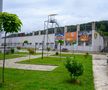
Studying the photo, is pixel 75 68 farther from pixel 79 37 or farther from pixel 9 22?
pixel 79 37

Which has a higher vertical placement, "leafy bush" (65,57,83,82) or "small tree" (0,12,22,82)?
"small tree" (0,12,22,82)

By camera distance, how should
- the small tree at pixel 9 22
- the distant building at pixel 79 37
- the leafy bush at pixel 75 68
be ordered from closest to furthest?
the small tree at pixel 9 22 < the leafy bush at pixel 75 68 < the distant building at pixel 79 37

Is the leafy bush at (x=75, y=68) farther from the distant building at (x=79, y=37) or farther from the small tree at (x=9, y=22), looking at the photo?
the distant building at (x=79, y=37)

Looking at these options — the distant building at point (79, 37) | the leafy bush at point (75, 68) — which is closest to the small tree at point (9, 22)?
the leafy bush at point (75, 68)

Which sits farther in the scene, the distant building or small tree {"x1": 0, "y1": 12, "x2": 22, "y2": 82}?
the distant building

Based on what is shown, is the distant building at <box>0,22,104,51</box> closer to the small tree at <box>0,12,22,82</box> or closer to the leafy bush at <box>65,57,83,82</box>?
the leafy bush at <box>65,57,83,82</box>

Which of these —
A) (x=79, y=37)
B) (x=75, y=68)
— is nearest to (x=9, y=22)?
(x=75, y=68)

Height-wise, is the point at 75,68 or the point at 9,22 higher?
the point at 9,22

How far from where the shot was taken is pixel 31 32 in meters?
103

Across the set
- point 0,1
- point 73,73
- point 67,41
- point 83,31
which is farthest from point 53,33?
point 73,73

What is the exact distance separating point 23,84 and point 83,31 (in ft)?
201

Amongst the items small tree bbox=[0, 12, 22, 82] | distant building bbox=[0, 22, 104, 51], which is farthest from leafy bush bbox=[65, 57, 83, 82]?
distant building bbox=[0, 22, 104, 51]

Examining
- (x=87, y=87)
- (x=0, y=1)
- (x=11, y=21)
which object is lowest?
(x=87, y=87)

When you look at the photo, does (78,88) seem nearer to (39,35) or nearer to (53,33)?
(53,33)
